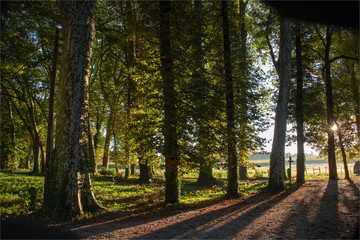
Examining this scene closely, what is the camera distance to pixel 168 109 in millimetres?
8836

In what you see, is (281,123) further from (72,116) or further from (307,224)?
(72,116)

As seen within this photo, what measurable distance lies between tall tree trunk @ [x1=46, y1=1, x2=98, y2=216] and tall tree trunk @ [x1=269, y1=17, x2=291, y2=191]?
30.6 ft

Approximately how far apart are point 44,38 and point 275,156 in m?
16.0

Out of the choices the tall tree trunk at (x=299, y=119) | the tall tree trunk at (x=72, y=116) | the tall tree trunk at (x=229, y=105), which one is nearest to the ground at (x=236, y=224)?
the tall tree trunk at (x=72, y=116)

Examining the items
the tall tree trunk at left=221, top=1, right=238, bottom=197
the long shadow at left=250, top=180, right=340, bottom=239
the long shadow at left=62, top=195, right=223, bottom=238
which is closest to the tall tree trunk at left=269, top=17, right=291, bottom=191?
the tall tree trunk at left=221, top=1, right=238, bottom=197

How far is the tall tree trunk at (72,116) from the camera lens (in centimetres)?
715

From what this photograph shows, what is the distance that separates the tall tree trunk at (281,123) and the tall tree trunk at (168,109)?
5.92m

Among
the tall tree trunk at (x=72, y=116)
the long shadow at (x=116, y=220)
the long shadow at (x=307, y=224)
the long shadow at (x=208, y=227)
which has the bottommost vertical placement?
the long shadow at (x=116, y=220)

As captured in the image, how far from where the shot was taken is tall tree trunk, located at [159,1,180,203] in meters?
8.59

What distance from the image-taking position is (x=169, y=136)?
8.45 meters

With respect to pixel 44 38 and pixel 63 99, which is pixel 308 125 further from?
pixel 44 38

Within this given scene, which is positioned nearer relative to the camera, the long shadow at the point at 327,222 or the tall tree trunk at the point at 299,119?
the long shadow at the point at 327,222

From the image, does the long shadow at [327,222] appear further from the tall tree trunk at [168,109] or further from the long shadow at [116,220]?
the tall tree trunk at [168,109]

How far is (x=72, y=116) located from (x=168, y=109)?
135 inches
